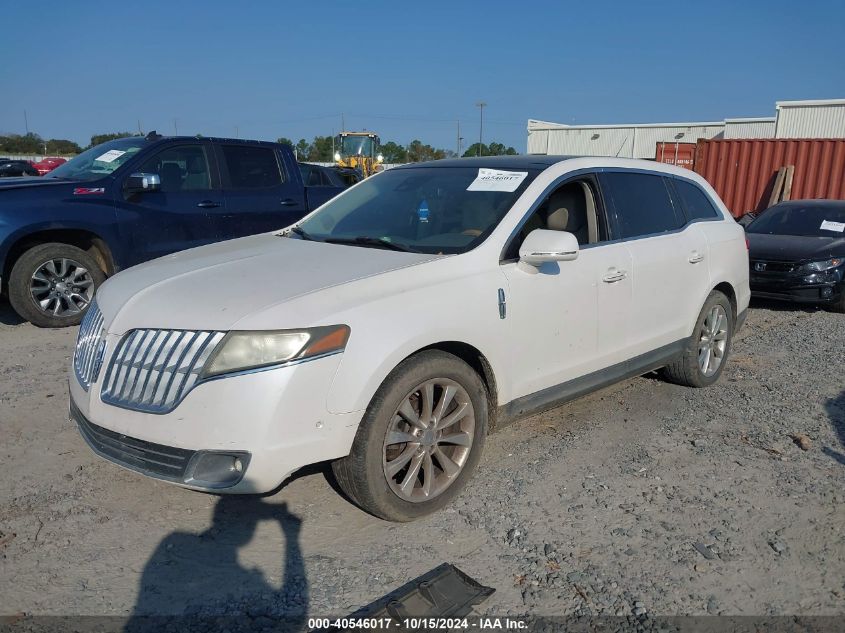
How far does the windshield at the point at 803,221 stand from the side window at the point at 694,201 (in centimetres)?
496

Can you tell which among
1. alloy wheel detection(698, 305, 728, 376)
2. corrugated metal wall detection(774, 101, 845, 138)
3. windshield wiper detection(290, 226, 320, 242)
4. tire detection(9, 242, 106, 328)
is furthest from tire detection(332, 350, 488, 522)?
corrugated metal wall detection(774, 101, 845, 138)

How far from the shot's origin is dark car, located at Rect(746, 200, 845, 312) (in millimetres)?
8516

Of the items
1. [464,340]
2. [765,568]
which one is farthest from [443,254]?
[765,568]

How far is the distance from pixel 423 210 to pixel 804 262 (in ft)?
21.2

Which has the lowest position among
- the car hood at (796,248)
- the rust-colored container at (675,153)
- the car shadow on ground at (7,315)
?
the car shadow on ground at (7,315)

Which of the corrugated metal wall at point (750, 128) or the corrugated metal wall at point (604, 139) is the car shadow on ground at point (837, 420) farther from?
the corrugated metal wall at point (604, 139)

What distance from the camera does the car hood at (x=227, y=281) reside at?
2.97 meters

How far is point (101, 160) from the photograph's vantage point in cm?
727

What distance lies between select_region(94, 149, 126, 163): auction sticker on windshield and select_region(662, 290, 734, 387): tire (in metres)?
5.74

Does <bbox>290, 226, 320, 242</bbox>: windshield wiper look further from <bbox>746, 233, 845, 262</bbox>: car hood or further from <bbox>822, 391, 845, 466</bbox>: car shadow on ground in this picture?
<bbox>746, 233, 845, 262</bbox>: car hood

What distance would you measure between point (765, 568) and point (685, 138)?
34531 mm

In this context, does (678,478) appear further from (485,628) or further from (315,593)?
(315,593)

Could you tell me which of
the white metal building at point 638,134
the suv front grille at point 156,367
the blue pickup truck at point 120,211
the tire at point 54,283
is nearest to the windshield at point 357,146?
the white metal building at point 638,134

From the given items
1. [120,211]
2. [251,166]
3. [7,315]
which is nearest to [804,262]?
[251,166]
